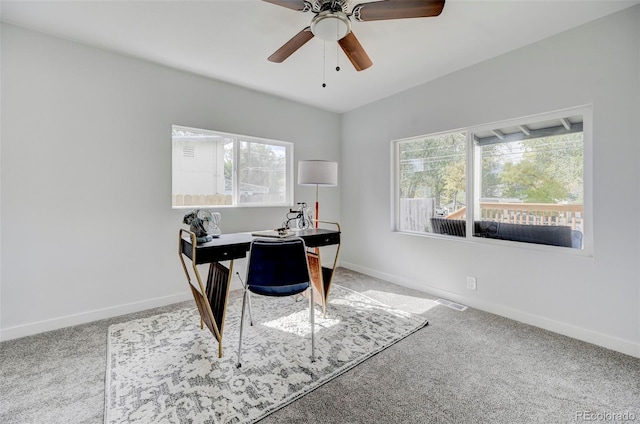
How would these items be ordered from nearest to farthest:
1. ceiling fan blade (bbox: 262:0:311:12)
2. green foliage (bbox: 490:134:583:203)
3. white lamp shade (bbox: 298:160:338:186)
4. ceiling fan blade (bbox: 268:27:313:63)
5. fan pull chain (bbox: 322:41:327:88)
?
1. ceiling fan blade (bbox: 262:0:311:12)
2. ceiling fan blade (bbox: 268:27:313:63)
3. green foliage (bbox: 490:134:583:203)
4. fan pull chain (bbox: 322:41:327:88)
5. white lamp shade (bbox: 298:160:338:186)

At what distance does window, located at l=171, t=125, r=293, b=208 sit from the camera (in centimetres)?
311

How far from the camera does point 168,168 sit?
2.93m

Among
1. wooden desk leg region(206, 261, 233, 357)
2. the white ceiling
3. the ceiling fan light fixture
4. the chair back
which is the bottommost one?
wooden desk leg region(206, 261, 233, 357)

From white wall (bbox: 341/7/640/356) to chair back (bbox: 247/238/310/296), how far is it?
2.00 metres

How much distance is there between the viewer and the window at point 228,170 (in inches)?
122

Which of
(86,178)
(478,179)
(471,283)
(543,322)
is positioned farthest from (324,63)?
(543,322)

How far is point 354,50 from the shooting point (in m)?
2.02

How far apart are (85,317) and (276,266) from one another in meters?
2.05

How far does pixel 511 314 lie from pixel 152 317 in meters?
3.47

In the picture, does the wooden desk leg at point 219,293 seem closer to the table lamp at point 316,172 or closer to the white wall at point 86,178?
the white wall at point 86,178

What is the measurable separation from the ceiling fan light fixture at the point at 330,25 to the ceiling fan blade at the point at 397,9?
9 cm

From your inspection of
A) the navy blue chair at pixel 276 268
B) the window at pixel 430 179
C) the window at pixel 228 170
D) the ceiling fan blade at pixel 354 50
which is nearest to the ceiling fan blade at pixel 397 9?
the ceiling fan blade at pixel 354 50

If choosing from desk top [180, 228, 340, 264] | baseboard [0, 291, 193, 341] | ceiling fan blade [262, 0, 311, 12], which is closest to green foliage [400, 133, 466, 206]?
ceiling fan blade [262, 0, 311, 12]

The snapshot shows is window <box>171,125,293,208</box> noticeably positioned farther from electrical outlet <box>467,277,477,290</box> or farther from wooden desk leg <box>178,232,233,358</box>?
electrical outlet <box>467,277,477,290</box>
